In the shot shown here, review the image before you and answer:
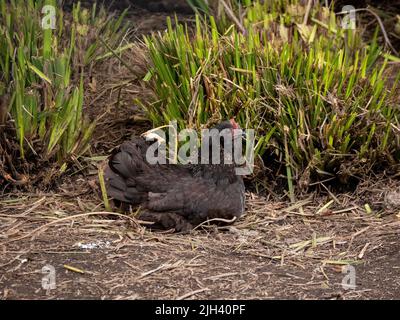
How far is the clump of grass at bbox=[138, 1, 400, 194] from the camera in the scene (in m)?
5.09

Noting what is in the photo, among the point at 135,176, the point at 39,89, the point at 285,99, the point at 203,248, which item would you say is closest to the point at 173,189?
the point at 135,176

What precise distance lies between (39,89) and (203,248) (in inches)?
59.3

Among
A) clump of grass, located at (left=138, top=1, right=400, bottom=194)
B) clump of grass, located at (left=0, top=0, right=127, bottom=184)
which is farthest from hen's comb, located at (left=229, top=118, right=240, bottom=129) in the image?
clump of grass, located at (left=0, top=0, right=127, bottom=184)

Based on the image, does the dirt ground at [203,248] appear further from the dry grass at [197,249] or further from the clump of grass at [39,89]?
the clump of grass at [39,89]

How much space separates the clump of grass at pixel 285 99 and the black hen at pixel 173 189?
33 centimetres

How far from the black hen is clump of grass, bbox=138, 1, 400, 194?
1.09ft

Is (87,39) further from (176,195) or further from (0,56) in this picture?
(176,195)

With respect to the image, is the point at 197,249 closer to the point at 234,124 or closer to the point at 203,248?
the point at 203,248

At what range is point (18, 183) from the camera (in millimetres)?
5000

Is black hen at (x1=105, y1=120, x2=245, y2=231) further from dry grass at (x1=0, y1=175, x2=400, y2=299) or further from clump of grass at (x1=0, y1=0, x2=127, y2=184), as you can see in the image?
clump of grass at (x1=0, y1=0, x2=127, y2=184)

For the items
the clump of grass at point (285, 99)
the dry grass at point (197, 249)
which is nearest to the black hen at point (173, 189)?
the dry grass at point (197, 249)

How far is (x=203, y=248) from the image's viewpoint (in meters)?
4.50

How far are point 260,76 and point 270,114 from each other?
0.24 m

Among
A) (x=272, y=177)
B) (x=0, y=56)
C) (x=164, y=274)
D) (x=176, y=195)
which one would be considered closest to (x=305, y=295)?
(x=164, y=274)
